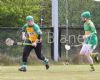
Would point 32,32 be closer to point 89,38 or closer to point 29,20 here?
point 29,20

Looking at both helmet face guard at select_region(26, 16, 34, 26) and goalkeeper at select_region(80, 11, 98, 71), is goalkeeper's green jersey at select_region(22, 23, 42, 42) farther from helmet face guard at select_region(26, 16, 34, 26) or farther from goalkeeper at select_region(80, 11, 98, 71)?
goalkeeper at select_region(80, 11, 98, 71)

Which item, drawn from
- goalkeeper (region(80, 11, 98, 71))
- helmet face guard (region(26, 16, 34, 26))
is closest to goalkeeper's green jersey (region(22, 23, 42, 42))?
helmet face guard (region(26, 16, 34, 26))

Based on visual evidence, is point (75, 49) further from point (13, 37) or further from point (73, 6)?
point (73, 6)

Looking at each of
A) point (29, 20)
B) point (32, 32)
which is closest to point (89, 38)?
point (32, 32)

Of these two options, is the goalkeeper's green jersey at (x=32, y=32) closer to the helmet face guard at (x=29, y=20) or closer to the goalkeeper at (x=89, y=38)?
the helmet face guard at (x=29, y=20)

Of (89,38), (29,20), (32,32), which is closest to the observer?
(29,20)

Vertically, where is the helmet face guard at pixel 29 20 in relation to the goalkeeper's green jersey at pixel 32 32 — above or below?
above

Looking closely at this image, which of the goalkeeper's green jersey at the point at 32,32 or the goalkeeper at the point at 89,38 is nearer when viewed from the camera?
the goalkeeper at the point at 89,38

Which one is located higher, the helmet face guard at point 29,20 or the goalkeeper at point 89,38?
the helmet face guard at point 29,20

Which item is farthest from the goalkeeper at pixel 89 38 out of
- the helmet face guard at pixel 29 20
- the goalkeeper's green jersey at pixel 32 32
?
the helmet face guard at pixel 29 20

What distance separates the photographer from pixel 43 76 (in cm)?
1339

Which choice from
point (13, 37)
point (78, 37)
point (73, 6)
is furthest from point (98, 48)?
point (73, 6)

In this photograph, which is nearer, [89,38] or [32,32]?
[89,38]

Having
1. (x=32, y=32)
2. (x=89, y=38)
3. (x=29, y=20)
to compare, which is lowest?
(x=89, y=38)
